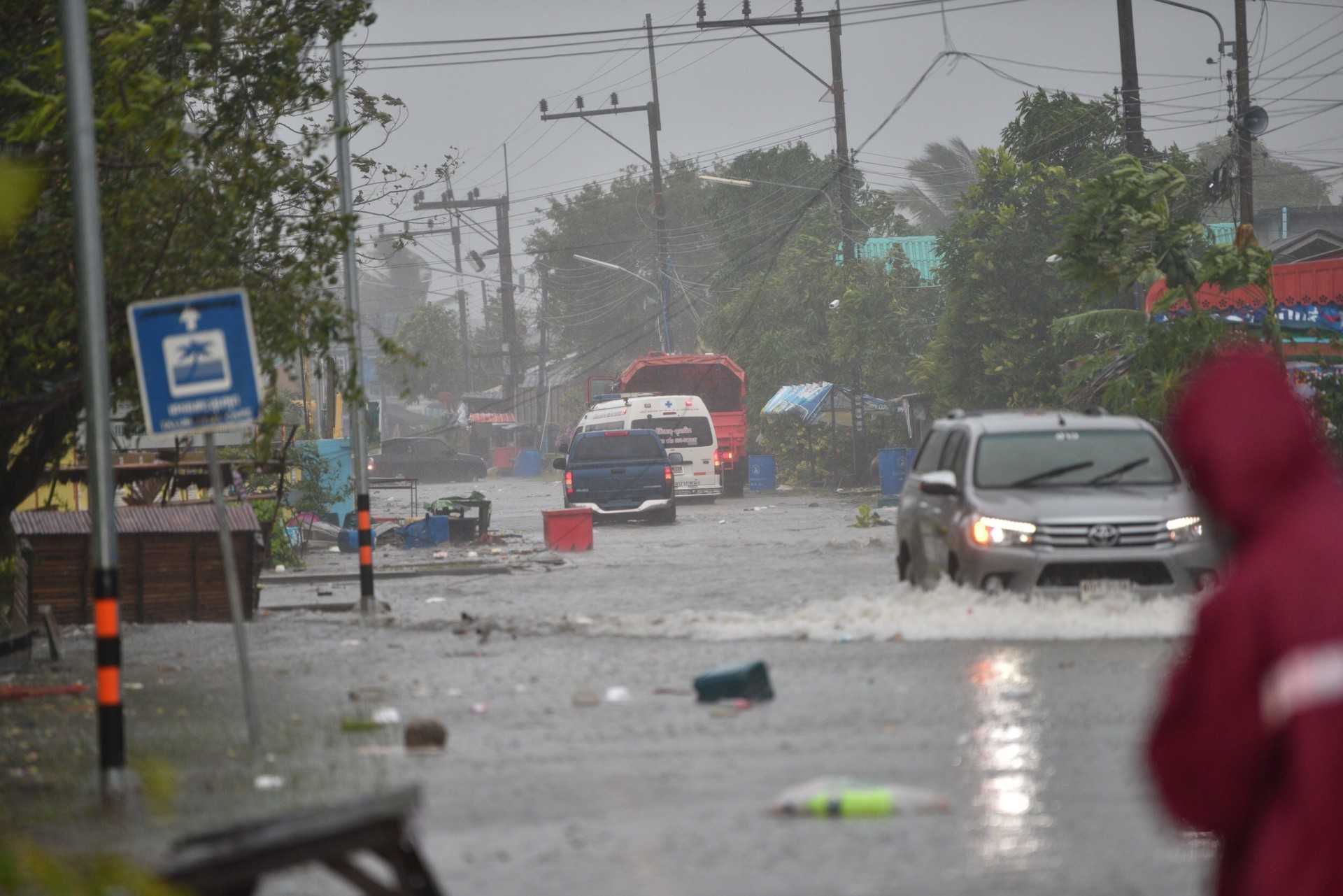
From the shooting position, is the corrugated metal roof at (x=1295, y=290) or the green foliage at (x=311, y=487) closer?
the corrugated metal roof at (x=1295, y=290)

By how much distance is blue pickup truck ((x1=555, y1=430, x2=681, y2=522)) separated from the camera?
37.6m

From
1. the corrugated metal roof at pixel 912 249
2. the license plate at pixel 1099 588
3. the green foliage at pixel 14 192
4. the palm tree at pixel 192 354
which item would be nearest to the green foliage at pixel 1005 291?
the license plate at pixel 1099 588

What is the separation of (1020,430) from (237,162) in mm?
6835

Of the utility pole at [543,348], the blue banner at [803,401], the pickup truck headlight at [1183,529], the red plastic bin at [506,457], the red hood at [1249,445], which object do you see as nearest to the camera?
the red hood at [1249,445]

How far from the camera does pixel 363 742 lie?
1014cm

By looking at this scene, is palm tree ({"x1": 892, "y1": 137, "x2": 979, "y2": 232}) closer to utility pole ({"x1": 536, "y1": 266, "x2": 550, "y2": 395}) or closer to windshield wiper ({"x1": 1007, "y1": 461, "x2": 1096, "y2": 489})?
utility pole ({"x1": 536, "y1": 266, "x2": 550, "y2": 395})

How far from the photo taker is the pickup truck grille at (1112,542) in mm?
14047

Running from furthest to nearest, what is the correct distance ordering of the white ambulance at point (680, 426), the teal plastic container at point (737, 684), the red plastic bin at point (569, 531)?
the white ambulance at point (680, 426) < the red plastic bin at point (569, 531) < the teal plastic container at point (737, 684)

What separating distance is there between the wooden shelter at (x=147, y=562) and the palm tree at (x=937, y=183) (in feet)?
171

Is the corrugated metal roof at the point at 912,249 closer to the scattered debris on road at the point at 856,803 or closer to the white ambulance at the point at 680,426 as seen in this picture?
the white ambulance at the point at 680,426

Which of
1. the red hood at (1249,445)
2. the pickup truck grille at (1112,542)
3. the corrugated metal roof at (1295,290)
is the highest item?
the corrugated metal roof at (1295,290)

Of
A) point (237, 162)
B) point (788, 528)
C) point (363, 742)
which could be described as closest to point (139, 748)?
point (363, 742)

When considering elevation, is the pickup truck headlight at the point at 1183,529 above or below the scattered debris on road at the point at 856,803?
above

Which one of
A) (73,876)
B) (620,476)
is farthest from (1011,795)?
(620,476)
